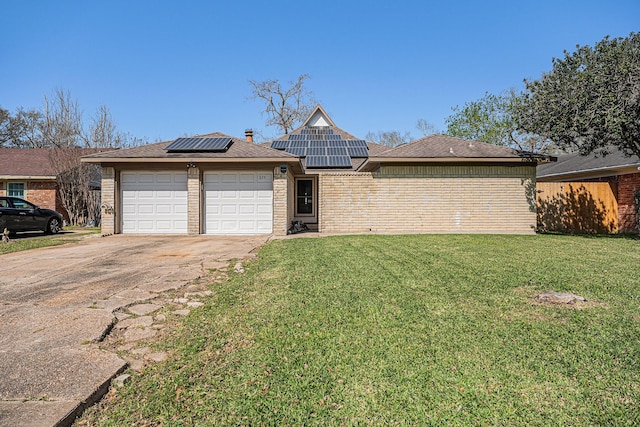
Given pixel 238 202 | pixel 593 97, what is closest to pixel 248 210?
pixel 238 202

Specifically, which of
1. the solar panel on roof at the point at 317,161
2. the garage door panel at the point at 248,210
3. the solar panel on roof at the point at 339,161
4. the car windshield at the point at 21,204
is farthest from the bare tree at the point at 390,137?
the car windshield at the point at 21,204

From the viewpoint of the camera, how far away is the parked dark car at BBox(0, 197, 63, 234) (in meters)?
11.6

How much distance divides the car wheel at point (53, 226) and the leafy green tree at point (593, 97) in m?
18.1

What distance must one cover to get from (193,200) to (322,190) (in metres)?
4.60

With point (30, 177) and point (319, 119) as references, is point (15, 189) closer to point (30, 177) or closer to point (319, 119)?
point (30, 177)

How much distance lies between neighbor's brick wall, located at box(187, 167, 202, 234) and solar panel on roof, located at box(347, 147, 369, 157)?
7.59m

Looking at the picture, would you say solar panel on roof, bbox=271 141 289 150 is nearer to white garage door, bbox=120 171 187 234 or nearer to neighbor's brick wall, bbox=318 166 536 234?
neighbor's brick wall, bbox=318 166 536 234

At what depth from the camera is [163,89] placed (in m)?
17.9

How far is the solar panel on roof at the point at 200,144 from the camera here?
12.0m

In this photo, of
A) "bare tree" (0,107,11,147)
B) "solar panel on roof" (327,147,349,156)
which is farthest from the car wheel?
"bare tree" (0,107,11,147)

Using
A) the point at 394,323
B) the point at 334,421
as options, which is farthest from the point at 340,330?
the point at 334,421

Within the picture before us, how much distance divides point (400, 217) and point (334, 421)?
11.3m

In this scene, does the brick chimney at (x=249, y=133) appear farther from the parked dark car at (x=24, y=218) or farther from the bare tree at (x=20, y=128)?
the bare tree at (x=20, y=128)

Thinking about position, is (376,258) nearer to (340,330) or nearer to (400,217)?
(340,330)
